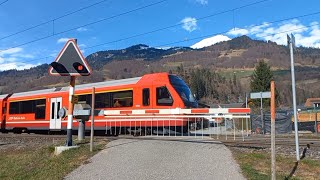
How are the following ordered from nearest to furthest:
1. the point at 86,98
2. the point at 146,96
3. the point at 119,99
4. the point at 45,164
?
the point at 45,164
the point at 146,96
the point at 119,99
the point at 86,98

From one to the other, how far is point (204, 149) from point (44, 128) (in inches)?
678

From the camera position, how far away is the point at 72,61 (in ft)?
33.0

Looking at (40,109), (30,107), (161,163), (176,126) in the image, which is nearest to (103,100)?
(176,126)

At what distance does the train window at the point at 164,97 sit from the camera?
725 inches

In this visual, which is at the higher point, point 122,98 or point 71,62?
point 71,62

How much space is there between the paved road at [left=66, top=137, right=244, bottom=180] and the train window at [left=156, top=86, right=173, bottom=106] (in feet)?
26.0

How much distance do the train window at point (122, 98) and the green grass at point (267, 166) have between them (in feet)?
33.5

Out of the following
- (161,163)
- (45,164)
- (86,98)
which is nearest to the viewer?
(161,163)

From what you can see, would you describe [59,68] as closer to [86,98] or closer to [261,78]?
[86,98]

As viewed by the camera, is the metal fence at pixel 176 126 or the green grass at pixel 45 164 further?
the metal fence at pixel 176 126

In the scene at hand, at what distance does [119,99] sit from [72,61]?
9.90 meters

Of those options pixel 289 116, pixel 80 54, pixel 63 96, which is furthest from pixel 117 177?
pixel 289 116

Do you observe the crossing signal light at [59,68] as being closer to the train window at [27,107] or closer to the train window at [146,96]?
the train window at [146,96]

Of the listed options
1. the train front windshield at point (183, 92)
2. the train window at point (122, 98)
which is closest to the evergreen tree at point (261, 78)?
the train front windshield at point (183, 92)
